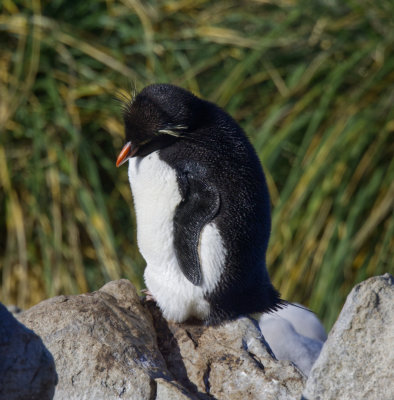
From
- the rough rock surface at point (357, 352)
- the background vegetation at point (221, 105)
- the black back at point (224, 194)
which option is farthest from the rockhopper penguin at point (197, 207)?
the background vegetation at point (221, 105)

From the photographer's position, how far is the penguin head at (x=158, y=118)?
4.75 feet

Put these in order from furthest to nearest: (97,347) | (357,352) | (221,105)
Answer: (221,105)
(97,347)
(357,352)

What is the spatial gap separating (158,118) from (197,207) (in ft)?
0.66

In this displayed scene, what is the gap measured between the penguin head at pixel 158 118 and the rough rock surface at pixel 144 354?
0.31m

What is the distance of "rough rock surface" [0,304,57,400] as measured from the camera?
0.97 m

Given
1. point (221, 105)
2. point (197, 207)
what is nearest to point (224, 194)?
point (197, 207)

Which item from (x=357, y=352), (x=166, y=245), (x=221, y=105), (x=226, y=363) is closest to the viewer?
(x=357, y=352)

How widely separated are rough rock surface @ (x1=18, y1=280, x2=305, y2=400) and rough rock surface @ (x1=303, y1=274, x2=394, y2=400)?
0.51 ft

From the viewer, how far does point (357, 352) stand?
109cm

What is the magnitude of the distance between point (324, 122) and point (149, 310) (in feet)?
4.54

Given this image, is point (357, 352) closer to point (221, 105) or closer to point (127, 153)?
point (127, 153)

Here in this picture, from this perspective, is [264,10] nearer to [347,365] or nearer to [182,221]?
[182,221]

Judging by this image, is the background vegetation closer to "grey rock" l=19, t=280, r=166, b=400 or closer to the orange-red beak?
the orange-red beak

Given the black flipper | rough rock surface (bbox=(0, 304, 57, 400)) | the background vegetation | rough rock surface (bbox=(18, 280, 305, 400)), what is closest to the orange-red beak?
the black flipper
